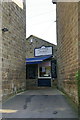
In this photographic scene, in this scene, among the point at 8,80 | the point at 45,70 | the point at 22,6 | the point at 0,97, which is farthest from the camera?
the point at 45,70

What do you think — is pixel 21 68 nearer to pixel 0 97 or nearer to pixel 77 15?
pixel 0 97

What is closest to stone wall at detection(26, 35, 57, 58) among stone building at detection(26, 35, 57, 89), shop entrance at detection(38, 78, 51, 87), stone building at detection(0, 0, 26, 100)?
stone building at detection(26, 35, 57, 89)

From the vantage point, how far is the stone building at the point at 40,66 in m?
16.2

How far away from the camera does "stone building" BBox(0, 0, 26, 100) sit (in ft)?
27.2

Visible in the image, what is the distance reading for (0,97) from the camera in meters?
7.47

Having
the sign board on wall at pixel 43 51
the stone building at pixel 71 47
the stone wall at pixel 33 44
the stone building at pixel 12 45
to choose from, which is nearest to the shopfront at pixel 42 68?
the sign board on wall at pixel 43 51

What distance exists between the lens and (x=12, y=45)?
945cm

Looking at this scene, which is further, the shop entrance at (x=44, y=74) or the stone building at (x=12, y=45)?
the shop entrance at (x=44, y=74)

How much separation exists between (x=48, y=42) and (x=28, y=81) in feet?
14.5

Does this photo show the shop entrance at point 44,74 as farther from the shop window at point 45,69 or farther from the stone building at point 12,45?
the stone building at point 12,45

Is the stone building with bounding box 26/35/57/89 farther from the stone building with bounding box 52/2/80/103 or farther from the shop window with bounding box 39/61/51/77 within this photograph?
the stone building with bounding box 52/2/80/103

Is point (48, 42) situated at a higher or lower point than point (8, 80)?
higher

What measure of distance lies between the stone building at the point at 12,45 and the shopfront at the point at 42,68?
4707 mm

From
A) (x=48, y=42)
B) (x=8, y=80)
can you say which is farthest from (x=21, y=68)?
(x=48, y=42)
